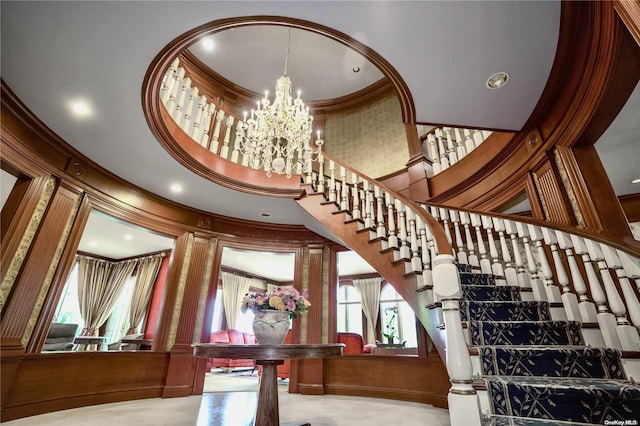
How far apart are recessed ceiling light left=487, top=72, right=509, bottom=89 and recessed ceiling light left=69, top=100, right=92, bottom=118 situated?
11.6ft

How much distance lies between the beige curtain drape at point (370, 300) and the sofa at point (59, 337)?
6.93 metres

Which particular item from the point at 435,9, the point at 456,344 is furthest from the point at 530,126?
the point at 456,344

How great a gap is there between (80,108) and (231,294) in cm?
705

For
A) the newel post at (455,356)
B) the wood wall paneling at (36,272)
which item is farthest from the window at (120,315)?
the newel post at (455,356)

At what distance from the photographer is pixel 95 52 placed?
7.28ft

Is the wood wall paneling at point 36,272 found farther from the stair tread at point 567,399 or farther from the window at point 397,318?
Answer: the window at point 397,318

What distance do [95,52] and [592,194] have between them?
393 cm

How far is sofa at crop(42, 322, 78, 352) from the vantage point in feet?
16.9

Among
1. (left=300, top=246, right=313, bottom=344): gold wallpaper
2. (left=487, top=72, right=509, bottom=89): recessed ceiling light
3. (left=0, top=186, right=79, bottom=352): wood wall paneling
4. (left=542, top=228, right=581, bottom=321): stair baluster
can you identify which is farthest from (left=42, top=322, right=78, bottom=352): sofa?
(left=487, top=72, right=509, bottom=89): recessed ceiling light

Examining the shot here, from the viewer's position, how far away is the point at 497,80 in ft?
8.21

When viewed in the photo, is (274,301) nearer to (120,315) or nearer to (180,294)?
(180,294)

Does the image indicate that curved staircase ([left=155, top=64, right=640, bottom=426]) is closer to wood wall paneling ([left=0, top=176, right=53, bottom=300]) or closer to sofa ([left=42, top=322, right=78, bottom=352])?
wood wall paneling ([left=0, top=176, right=53, bottom=300])

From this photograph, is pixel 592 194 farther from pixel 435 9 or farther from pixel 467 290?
pixel 435 9

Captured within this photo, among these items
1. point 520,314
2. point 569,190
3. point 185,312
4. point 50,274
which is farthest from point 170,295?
point 569,190
